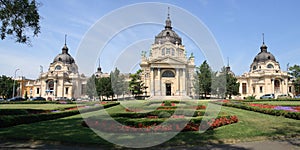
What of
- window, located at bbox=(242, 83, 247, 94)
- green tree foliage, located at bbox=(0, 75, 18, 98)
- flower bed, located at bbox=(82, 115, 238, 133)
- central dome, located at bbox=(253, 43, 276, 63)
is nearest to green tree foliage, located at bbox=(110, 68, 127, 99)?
green tree foliage, located at bbox=(0, 75, 18, 98)

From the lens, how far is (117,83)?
187 feet

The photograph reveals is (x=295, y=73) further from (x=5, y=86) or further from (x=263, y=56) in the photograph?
(x=5, y=86)

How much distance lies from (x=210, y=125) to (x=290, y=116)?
24.1 feet

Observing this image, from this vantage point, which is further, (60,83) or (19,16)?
(60,83)

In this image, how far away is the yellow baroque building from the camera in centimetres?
7012

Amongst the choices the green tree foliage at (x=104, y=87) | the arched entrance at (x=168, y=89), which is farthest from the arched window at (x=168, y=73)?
the green tree foliage at (x=104, y=87)

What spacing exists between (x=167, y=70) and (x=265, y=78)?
3260 centimetres

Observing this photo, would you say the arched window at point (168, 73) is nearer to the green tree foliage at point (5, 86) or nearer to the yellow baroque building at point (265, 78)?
the yellow baroque building at point (265, 78)

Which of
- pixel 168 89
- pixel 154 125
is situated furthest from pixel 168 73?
pixel 154 125

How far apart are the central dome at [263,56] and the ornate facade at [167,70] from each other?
27.5m

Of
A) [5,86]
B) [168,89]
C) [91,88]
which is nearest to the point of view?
[91,88]

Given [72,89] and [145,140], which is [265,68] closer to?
[72,89]

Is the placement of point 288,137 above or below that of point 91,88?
below

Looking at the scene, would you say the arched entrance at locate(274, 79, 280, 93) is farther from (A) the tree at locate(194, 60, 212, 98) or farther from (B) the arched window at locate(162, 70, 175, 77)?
(B) the arched window at locate(162, 70, 175, 77)
